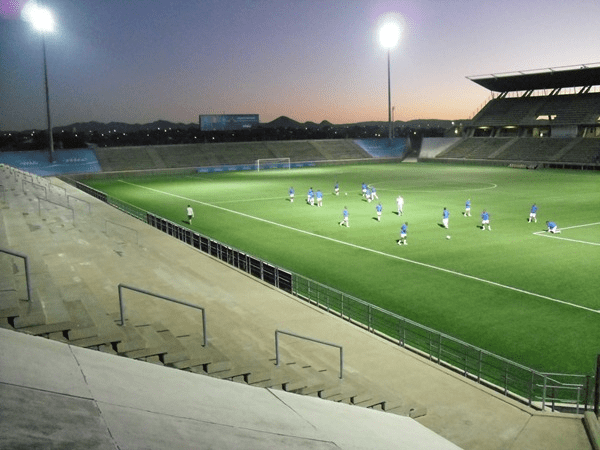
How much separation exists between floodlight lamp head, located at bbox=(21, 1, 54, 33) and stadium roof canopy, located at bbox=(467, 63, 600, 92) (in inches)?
2394

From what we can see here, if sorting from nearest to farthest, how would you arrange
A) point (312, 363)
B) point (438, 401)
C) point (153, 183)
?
point (438, 401), point (312, 363), point (153, 183)

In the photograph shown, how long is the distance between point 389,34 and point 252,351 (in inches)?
2704

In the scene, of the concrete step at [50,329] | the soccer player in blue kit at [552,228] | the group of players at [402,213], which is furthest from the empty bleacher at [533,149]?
the concrete step at [50,329]

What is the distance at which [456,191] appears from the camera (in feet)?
153

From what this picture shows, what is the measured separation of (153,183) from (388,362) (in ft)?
175

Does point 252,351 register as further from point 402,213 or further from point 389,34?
point 389,34

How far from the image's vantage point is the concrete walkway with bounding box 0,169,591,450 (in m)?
6.40

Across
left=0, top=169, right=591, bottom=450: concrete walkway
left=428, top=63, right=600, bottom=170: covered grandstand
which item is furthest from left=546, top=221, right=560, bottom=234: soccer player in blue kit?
left=428, top=63, right=600, bottom=170: covered grandstand

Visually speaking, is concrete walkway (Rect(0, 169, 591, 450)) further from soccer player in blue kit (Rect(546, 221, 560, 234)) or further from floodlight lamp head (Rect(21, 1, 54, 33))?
floodlight lamp head (Rect(21, 1, 54, 33))

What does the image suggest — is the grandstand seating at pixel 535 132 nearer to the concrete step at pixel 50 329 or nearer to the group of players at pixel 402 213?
the group of players at pixel 402 213

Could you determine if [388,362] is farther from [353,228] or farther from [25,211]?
[25,211]

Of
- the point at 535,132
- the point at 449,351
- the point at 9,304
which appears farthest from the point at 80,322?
the point at 535,132

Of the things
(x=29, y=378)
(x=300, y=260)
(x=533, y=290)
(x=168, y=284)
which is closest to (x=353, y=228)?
(x=300, y=260)

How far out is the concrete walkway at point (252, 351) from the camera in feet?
21.0
